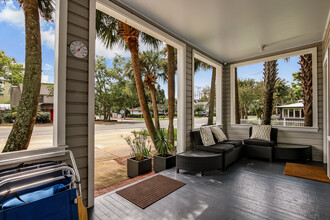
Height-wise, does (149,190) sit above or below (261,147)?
below

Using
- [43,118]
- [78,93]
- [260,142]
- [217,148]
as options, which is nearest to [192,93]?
[217,148]

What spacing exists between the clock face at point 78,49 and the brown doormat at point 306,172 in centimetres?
411

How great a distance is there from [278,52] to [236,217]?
467 centimetres

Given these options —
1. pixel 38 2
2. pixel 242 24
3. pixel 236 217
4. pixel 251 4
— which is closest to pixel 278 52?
pixel 242 24

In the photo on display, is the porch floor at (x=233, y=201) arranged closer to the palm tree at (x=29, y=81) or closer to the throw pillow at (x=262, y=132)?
the palm tree at (x=29, y=81)

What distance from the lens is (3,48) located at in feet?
6.06

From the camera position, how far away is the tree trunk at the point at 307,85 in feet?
16.0

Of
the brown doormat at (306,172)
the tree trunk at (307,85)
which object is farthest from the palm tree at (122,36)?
the tree trunk at (307,85)

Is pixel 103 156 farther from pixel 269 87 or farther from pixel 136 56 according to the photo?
pixel 269 87

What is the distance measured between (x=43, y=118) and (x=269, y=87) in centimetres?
658

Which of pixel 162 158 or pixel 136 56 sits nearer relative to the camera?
pixel 162 158

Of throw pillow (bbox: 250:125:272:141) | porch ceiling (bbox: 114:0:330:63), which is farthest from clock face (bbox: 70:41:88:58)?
throw pillow (bbox: 250:125:272:141)

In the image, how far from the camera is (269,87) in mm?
6070

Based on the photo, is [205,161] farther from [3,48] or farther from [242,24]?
[3,48]
